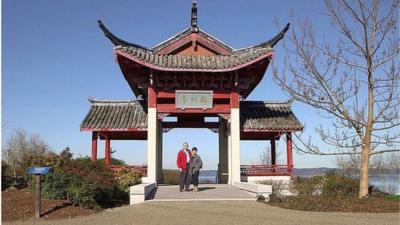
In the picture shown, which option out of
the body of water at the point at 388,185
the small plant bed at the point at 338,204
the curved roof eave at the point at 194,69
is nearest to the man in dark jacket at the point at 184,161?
the small plant bed at the point at 338,204

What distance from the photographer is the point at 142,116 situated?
20.3 metres

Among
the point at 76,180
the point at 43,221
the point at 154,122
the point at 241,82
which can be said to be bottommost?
the point at 43,221

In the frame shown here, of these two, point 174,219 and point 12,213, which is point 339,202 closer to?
point 174,219

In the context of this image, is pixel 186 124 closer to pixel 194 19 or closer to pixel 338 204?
pixel 194 19

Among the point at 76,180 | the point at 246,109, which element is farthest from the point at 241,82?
the point at 76,180

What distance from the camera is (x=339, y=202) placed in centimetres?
1211

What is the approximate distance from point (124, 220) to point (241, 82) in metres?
9.77

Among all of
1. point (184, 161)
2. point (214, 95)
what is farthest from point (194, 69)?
point (184, 161)

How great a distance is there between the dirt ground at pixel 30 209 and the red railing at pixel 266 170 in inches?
378

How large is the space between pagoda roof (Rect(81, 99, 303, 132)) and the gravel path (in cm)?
816

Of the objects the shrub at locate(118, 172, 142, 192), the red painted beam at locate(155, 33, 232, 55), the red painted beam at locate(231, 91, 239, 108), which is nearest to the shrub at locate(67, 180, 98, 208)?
the shrub at locate(118, 172, 142, 192)

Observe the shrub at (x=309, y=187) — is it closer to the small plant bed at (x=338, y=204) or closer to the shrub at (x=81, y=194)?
the small plant bed at (x=338, y=204)

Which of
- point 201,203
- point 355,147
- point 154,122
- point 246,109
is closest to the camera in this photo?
point 201,203

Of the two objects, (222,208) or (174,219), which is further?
(222,208)
